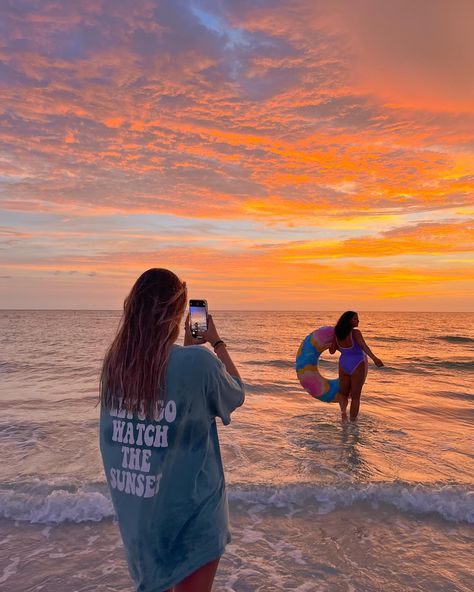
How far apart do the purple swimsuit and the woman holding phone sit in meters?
7.61

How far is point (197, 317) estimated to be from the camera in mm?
2363

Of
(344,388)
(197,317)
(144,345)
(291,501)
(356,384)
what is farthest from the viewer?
(344,388)

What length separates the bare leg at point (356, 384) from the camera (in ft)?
30.4

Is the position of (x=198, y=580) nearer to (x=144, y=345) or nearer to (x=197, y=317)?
(x=144, y=345)

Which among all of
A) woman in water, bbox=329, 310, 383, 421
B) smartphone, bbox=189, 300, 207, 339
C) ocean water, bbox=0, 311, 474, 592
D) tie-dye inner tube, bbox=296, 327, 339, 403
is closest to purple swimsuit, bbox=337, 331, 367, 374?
woman in water, bbox=329, 310, 383, 421

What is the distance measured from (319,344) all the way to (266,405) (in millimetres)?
2135

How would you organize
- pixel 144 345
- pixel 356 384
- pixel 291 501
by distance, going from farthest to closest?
1. pixel 356 384
2. pixel 291 501
3. pixel 144 345

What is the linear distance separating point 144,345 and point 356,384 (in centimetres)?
803

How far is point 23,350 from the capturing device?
915 inches

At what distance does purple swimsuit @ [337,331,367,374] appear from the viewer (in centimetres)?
928

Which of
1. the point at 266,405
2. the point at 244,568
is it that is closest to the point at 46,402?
the point at 266,405

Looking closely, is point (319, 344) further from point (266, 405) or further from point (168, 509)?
point (168, 509)

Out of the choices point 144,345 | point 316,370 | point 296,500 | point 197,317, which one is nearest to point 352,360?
point 316,370

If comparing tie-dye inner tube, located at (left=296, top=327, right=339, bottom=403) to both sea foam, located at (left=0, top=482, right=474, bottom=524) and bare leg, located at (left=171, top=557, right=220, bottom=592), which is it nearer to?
sea foam, located at (left=0, top=482, right=474, bottom=524)
